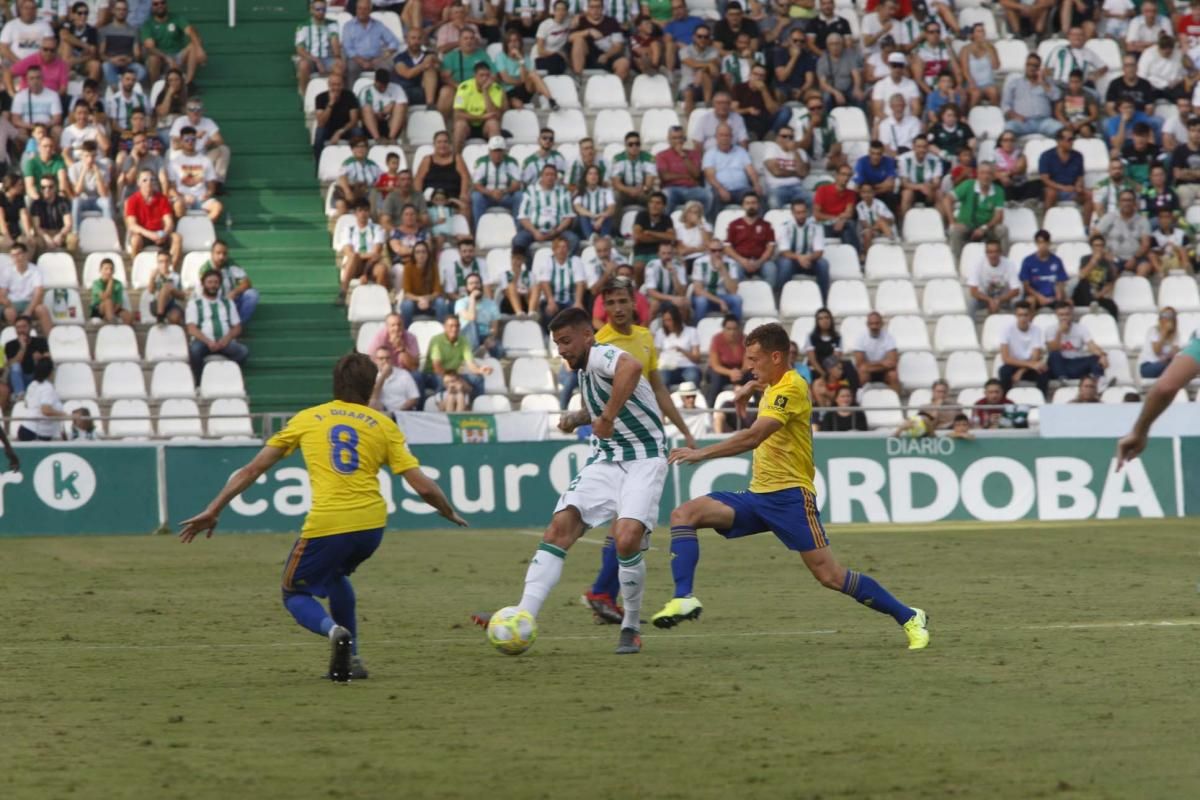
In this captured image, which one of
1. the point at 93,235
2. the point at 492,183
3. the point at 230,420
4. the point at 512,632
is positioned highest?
the point at 492,183

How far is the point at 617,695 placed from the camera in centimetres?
883

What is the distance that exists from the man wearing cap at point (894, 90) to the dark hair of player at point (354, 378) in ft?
64.3

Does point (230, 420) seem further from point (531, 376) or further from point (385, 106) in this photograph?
point (385, 106)

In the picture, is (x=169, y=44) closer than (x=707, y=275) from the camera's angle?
No

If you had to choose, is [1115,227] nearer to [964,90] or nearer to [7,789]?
[964,90]

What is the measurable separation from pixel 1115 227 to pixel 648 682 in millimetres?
19534

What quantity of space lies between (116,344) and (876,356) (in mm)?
9766

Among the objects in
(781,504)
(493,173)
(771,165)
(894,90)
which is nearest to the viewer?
(781,504)

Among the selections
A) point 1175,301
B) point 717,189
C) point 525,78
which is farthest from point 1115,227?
point 525,78

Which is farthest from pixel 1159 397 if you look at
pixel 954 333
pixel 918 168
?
pixel 918 168

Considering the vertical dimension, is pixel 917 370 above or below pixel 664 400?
below

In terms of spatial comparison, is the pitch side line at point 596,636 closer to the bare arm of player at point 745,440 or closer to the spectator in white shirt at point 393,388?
the bare arm of player at point 745,440

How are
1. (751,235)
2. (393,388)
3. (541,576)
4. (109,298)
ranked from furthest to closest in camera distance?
(751,235) → (109,298) → (393,388) → (541,576)

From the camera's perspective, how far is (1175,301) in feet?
86.7
